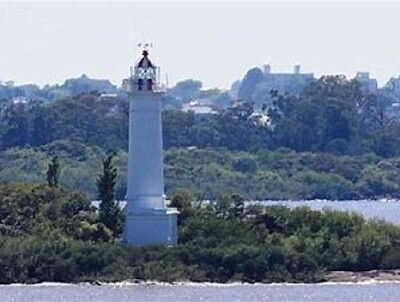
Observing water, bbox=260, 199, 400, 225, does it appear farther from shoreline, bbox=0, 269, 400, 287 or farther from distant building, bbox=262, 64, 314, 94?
distant building, bbox=262, 64, 314, 94

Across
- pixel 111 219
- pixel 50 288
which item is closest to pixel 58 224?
pixel 111 219

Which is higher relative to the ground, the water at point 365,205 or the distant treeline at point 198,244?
the distant treeline at point 198,244

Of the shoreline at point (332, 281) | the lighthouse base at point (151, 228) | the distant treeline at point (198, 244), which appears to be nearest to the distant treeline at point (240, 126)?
the distant treeline at point (198, 244)

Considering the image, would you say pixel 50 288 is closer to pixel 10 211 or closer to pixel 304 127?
pixel 10 211

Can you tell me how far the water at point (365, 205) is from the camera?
84.5 m

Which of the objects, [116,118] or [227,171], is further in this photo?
[116,118]

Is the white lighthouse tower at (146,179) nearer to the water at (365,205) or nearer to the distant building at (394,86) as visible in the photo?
the water at (365,205)

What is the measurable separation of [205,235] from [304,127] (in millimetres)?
59822

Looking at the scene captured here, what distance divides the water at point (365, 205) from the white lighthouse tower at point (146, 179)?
2630 cm

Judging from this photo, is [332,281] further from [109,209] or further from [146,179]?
[109,209]

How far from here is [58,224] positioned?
55.5 m

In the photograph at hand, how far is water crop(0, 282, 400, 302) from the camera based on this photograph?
161 feet

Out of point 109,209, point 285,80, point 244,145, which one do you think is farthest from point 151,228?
point 285,80

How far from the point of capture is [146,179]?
2117 inches
